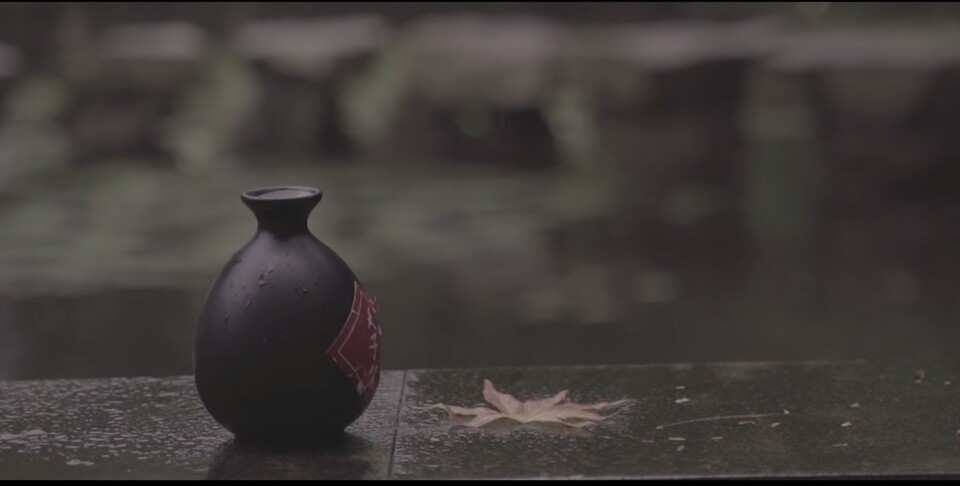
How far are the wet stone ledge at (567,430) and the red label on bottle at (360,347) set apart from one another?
13cm

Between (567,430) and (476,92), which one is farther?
(476,92)

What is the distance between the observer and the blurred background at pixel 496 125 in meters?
9.15

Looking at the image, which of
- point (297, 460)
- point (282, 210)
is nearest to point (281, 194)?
point (282, 210)

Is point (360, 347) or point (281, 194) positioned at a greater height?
point (281, 194)

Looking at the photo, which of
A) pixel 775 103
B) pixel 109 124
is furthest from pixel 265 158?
pixel 775 103

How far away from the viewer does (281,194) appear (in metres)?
2.77

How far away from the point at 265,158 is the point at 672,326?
418 centimetres

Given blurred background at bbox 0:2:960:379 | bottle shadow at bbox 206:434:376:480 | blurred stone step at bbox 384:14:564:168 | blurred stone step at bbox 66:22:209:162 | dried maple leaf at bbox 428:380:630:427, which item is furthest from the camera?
blurred stone step at bbox 384:14:564:168

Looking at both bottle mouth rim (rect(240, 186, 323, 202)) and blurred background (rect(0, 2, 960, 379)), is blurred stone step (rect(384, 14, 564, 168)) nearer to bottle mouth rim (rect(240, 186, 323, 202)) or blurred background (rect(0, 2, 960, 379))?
blurred background (rect(0, 2, 960, 379))

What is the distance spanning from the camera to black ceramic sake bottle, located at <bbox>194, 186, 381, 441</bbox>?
2.59 m

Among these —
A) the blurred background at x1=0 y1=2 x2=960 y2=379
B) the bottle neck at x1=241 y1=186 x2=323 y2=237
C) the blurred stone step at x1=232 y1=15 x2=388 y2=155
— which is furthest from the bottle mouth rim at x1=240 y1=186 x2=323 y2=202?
the blurred stone step at x1=232 y1=15 x2=388 y2=155

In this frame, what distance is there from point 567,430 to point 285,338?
61cm

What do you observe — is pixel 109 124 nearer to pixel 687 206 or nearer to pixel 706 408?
pixel 687 206

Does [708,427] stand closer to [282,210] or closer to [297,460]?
[297,460]
